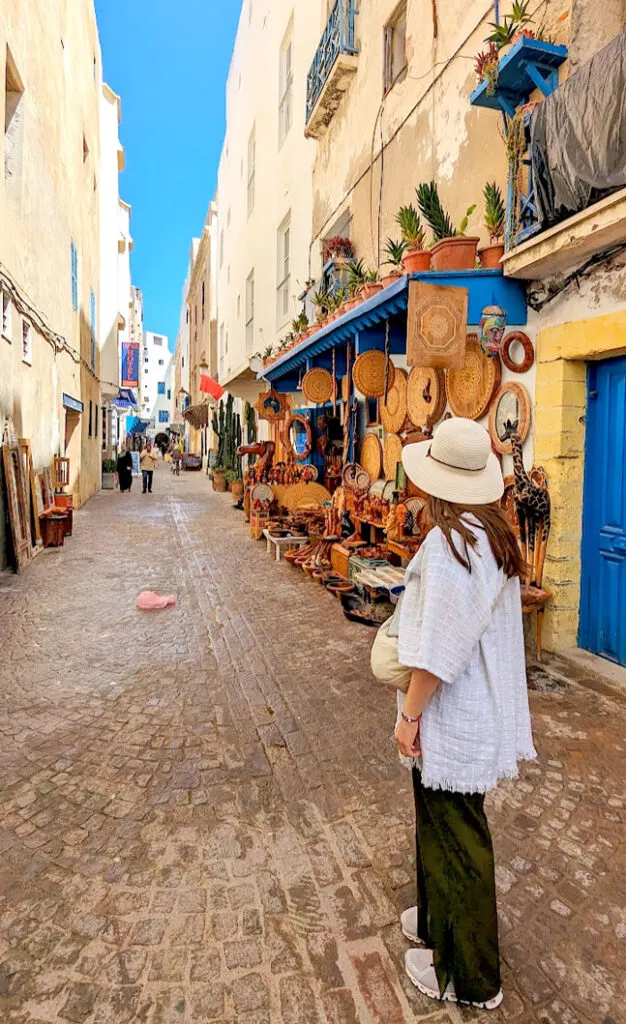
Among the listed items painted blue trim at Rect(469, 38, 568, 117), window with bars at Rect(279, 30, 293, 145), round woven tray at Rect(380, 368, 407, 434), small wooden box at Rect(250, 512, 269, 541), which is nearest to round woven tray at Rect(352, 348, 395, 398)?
round woven tray at Rect(380, 368, 407, 434)

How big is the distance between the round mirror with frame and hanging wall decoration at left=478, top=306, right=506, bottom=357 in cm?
542

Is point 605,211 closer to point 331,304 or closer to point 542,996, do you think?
point 542,996

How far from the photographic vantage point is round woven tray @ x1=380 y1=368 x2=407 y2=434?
702cm

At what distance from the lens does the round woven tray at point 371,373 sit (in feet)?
23.6

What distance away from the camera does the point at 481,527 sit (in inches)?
71.0

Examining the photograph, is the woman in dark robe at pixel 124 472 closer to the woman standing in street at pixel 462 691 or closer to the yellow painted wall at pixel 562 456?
the yellow painted wall at pixel 562 456

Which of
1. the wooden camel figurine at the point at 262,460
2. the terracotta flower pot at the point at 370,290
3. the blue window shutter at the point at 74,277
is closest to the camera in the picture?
the terracotta flower pot at the point at 370,290

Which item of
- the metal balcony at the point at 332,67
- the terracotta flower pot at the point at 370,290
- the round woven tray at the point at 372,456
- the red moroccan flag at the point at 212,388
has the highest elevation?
the metal balcony at the point at 332,67

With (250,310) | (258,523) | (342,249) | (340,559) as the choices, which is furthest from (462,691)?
(250,310)

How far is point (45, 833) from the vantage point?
9.14 ft

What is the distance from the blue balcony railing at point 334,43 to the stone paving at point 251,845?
978 centimetres

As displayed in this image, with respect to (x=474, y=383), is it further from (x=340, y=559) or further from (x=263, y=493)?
(x=263, y=493)

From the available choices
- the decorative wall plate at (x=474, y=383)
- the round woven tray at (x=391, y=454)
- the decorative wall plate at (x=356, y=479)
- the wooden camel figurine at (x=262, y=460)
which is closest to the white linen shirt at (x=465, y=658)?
the decorative wall plate at (x=474, y=383)

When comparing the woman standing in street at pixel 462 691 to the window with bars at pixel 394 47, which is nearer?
the woman standing in street at pixel 462 691
